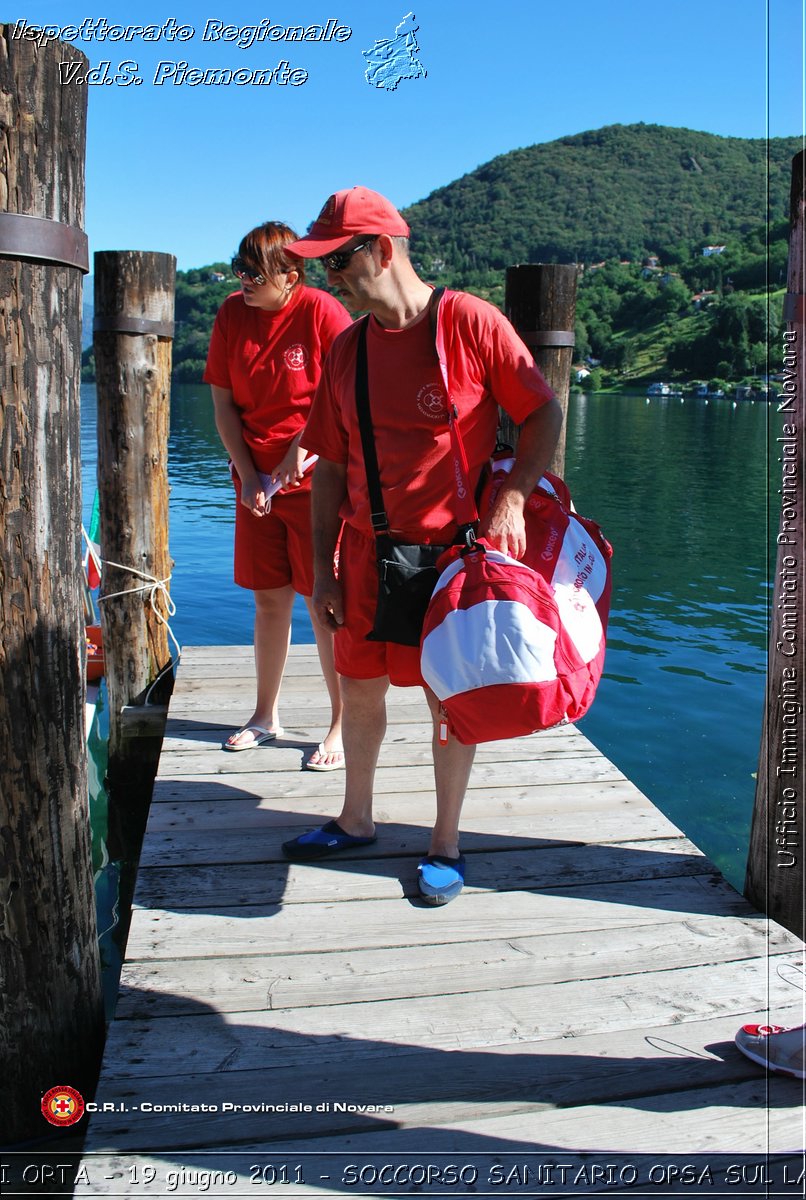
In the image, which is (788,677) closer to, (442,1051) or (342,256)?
(442,1051)

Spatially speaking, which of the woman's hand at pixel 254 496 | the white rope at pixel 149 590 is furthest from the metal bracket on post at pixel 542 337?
the white rope at pixel 149 590

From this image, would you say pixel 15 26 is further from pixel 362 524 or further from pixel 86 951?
pixel 86 951

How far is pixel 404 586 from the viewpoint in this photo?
2908mm

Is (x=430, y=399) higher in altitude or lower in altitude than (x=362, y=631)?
higher

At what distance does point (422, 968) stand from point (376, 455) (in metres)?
1.44

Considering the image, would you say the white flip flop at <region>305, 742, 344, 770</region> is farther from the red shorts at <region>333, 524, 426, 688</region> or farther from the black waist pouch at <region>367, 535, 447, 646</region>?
the black waist pouch at <region>367, 535, 447, 646</region>

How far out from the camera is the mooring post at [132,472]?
200 inches

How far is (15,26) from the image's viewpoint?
2.04 metres

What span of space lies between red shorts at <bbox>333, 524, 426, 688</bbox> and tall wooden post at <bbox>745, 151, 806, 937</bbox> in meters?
1.05

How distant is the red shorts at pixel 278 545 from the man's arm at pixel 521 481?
137 centimetres

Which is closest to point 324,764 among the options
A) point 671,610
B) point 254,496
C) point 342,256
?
point 254,496

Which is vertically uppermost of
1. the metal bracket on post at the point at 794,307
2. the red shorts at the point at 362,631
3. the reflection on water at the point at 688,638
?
the metal bracket on post at the point at 794,307

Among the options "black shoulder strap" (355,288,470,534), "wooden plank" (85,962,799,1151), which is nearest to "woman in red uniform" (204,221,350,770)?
"black shoulder strap" (355,288,470,534)

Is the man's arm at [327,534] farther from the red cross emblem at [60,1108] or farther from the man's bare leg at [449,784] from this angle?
the red cross emblem at [60,1108]
